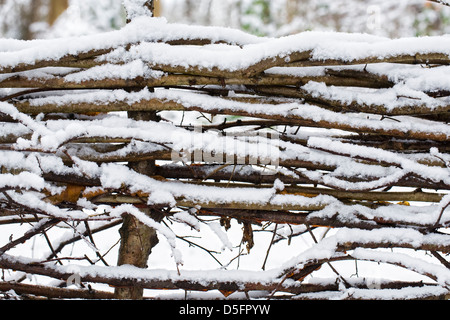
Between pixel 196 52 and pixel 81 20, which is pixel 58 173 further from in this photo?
pixel 81 20

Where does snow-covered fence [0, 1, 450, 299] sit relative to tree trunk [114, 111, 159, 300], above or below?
above

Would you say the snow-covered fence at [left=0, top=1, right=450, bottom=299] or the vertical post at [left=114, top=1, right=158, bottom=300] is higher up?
the snow-covered fence at [left=0, top=1, right=450, bottom=299]

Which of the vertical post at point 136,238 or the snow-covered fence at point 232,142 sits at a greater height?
the snow-covered fence at point 232,142

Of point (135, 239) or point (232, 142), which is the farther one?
point (135, 239)

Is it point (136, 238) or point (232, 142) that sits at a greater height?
point (232, 142)

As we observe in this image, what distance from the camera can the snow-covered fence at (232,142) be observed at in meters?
0.79

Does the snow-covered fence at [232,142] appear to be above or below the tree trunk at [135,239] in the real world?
above

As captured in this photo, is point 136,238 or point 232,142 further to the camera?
point 136,238

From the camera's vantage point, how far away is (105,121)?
830 mm

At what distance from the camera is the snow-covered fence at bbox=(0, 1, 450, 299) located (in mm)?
790

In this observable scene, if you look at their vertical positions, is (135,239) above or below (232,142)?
below

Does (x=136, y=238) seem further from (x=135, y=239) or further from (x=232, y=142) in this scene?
(x=232, y=142)

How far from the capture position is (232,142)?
0.81 meters

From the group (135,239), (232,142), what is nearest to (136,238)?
(135,239)
